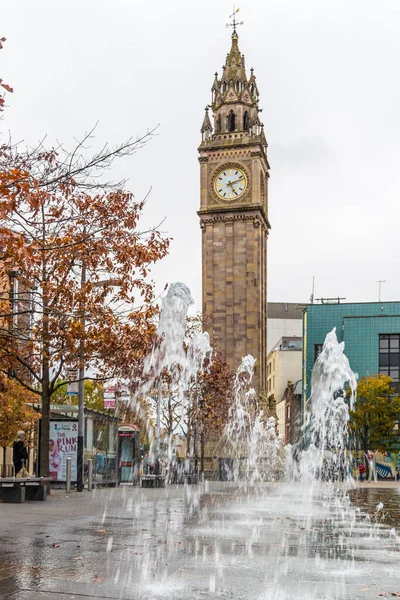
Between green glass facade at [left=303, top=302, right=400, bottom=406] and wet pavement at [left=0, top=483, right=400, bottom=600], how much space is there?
5917cm

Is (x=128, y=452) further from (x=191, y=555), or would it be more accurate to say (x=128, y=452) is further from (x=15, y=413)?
(x=191, y=555)

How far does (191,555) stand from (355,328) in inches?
2690

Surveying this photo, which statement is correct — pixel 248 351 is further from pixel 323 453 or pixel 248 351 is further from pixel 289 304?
pixel 289 304

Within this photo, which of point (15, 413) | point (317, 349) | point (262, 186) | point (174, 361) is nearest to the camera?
point (15, 413)

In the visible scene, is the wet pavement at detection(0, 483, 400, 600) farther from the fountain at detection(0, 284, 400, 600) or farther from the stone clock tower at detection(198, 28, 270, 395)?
the stone clock tower at detection(198, 28, 270, 395)

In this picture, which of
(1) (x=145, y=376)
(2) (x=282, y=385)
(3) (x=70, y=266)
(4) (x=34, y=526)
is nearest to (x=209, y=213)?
(2) (x=282, y=385)

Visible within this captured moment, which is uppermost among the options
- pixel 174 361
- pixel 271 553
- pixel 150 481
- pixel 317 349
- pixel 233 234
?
pixel 233 234

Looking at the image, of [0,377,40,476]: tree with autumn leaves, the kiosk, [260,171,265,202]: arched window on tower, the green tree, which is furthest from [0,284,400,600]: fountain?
[260,171,265,202]: arched window on tower

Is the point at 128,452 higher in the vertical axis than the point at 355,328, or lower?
lower

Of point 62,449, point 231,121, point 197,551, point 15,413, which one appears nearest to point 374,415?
point 15,413

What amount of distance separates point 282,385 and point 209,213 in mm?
35811

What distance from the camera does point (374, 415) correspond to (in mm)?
60625

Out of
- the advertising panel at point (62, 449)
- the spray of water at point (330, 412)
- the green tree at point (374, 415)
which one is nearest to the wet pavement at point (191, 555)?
the advertising panel at point (62, 449)

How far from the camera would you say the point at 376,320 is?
76.4 meters
